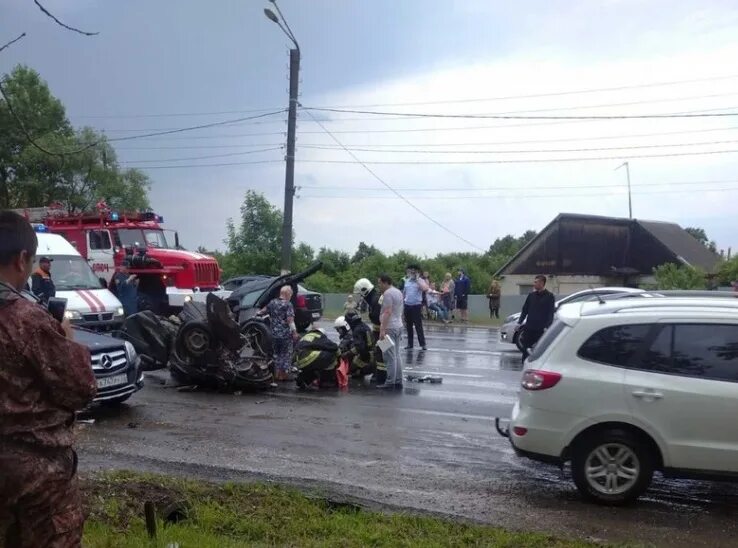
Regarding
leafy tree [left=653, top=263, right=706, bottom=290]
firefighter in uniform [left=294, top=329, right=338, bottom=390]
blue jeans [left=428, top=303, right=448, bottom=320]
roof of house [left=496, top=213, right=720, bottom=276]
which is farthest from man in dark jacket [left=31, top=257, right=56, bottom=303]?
roof of house [left=496, top=213, right=720, bottom=276]

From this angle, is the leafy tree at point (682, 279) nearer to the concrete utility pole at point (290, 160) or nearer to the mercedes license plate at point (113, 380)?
the concrete utility pole at point (290, 160)

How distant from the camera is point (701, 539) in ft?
19.2

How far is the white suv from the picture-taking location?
6465mm

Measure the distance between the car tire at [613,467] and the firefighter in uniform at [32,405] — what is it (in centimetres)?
470

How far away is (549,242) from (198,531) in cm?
5122

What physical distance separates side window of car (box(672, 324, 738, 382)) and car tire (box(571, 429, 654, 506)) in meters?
0.72

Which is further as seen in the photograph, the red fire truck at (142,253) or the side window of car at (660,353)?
the red fire truck at (142,253)

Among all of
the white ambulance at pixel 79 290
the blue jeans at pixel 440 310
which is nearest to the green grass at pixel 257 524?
the white ambulance at pixel 79 290

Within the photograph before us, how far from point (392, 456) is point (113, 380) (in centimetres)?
385

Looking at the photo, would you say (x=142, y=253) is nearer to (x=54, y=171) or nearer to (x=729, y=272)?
(x=729, y=272)

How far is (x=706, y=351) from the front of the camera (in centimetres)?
667

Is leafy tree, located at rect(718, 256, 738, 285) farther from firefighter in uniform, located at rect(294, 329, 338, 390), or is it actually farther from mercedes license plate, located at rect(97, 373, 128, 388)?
mercedes license plate, located at rect(97, 373, 128, 388)

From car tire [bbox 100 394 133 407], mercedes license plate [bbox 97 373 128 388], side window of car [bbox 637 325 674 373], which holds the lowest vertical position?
car tire [bbox 100 394 133 407]

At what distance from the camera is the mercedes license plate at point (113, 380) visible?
9.82 m
